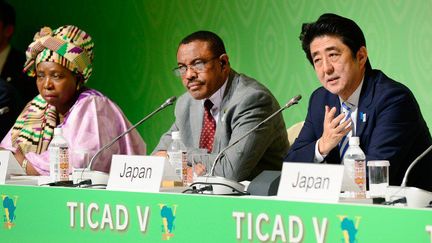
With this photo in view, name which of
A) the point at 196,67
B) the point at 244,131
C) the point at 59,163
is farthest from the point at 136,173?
the point at 196,67

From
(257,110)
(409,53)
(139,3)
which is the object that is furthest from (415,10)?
(139,3)

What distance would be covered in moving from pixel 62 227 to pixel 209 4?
285 centimetres

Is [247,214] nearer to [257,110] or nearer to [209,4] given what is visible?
[257,110]

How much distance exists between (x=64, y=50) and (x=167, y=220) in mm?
1965

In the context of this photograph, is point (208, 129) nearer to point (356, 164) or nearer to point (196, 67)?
point (196, 67)

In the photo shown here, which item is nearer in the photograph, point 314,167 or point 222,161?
point 314,167

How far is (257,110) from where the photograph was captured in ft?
12.9

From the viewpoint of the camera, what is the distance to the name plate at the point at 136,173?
106 inches

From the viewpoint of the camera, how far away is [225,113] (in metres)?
3.95

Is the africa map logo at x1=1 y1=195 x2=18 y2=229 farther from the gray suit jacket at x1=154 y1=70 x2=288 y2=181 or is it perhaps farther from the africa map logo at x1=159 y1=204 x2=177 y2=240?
the gray suit jacket at x1=154 y1=70 x2=288 y2=181

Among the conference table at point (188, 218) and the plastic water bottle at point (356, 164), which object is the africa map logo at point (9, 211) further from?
the plastic water bottle at point (356, 164)

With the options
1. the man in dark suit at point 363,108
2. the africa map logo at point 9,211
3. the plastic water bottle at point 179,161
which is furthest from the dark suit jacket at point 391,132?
the africa map logo at point 9,211

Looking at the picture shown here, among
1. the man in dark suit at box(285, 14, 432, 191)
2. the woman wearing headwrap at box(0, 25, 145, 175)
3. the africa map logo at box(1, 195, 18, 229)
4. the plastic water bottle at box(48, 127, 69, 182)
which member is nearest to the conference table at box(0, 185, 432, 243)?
the africa map logo at box(1, 195, 18, 229)

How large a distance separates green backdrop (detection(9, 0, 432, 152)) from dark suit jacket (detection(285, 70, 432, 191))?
4.22 feet
